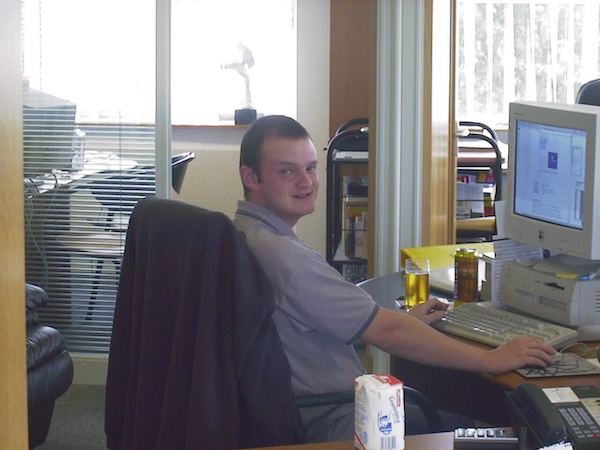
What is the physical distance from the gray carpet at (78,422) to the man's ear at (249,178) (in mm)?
1706

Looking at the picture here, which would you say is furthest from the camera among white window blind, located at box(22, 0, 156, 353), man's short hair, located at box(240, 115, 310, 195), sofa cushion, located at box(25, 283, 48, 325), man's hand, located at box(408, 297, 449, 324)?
white window blind, located at box(22, 0, 156, 353)

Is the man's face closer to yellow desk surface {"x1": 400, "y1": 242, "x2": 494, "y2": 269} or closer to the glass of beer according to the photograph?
the glass of beer

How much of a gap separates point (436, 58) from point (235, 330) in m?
2.65

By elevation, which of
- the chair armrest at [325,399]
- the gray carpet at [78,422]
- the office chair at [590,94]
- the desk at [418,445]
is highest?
the office chair at [590,94]

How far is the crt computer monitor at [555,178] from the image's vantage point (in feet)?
7.93

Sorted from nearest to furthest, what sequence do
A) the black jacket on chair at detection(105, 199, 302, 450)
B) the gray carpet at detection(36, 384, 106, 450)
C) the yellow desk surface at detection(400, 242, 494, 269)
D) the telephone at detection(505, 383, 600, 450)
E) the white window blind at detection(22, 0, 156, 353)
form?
the telephone at detection(505, 383, 600, 450), the black jacket on chair at detection(105, 199, 302, 450), the yellow desk surface at detection(400, 242, 494, 269), the gray carpet at detection(36, 384, 106, 450), the white window blind at detection(22, 0, 156, 353)

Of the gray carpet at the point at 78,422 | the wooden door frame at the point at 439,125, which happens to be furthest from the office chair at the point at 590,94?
the gray carpet at the point at 78,422

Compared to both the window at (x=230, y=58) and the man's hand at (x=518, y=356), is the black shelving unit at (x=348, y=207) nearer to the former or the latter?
the window at (x=230, y=58)

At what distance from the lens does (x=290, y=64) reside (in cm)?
711

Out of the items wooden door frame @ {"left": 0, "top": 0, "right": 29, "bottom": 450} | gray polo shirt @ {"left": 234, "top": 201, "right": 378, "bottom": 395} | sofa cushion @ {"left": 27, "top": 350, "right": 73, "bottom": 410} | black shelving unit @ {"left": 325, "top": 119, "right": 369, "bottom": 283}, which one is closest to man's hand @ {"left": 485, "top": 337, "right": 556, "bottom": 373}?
gray polo shirt @ {"left": 234, "top": 201, "right": 378, "bottom": 395}

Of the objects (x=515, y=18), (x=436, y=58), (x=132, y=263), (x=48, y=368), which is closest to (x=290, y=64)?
(x=515, y=18)

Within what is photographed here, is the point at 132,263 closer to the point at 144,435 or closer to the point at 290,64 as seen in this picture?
the point at 144,435

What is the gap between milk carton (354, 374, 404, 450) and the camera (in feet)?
5.03

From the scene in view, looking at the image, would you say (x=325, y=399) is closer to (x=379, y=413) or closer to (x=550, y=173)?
(x=379, y=413)
